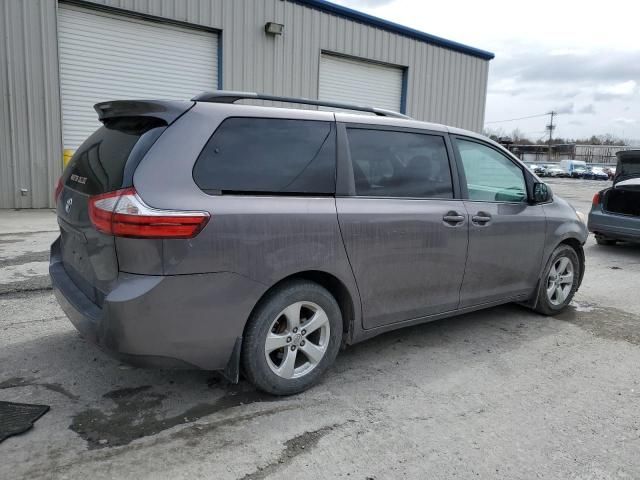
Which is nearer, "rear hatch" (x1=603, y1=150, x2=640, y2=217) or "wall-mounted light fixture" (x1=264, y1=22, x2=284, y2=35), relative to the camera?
"rear hatch" (x1=603, y1=150, x2=640, y2=217)

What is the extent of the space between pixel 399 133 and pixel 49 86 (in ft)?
32.3

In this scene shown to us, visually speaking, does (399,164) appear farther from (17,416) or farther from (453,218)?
(17,416)

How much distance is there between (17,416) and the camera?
2924 mm

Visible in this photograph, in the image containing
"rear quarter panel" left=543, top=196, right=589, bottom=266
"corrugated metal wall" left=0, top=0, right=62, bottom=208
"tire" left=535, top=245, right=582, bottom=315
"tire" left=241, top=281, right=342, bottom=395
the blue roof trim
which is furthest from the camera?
the blue roof trim

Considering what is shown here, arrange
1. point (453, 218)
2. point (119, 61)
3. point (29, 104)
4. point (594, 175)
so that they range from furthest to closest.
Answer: point (594, 175)
point (119, 61)
point (29, 104)
point (453, 218)

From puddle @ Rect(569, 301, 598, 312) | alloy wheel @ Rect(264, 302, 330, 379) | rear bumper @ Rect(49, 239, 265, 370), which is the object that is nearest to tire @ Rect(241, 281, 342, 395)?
alloy wheel @ Rect(264, 302, 330, 379)

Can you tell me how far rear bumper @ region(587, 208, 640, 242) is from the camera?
8750 mm

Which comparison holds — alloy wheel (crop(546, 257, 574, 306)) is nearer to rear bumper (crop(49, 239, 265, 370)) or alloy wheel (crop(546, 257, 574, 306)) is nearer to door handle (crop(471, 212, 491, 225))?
door handle (crop(471, 212, 491, 225))

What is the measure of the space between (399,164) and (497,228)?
1.09m

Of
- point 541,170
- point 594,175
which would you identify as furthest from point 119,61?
point 594,175

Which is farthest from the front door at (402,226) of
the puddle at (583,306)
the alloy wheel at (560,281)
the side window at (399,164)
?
the puddle at (583,306)

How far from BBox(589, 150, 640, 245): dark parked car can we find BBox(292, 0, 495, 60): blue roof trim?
27.6 feet

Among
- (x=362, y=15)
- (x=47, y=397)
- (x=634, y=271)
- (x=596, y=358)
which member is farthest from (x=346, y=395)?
(x=362, y=15)

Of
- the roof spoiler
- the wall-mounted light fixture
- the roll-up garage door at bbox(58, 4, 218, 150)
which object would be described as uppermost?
the wall-mounted light fixture
